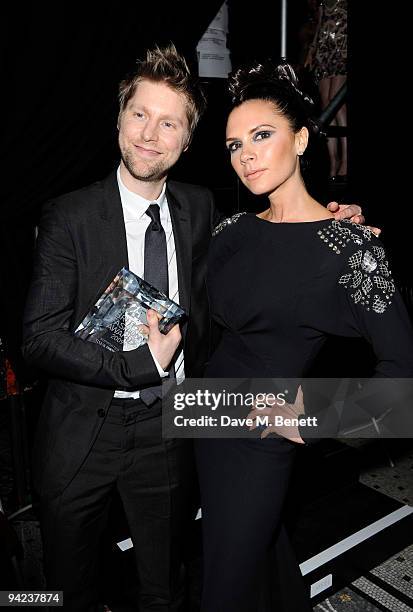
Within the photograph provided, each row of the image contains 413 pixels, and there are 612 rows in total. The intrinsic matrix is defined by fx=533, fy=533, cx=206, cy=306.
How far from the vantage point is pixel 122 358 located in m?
1.63

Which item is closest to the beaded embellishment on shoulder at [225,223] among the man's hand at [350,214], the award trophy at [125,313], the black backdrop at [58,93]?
the man's hand at [350,214]

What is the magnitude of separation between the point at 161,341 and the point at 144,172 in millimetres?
565

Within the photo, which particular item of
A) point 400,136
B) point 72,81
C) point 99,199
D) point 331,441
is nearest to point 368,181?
point 400,136

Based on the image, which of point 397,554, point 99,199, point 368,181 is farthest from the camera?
point 368,181

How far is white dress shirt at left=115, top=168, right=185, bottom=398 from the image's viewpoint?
5.80 feet

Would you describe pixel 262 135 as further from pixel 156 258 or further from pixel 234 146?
pixel 156 258

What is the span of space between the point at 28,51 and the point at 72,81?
0.66 ft

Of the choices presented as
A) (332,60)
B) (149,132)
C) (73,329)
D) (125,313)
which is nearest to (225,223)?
(149,132)

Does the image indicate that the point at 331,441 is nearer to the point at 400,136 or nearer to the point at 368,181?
the point at 368,181

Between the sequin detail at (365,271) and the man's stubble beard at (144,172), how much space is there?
58 centimetres

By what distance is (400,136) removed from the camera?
3.27 meters

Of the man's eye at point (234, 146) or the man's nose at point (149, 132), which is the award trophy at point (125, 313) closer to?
the man's nose at point (149, 132)

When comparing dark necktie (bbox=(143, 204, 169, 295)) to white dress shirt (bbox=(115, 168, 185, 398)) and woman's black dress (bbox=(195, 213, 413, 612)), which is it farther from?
woman's black dress (bbox=(195, 213, 413, 612))

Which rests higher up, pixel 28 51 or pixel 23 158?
pixel 28 51
